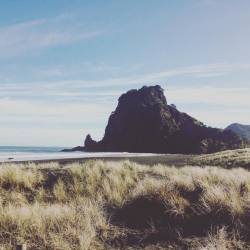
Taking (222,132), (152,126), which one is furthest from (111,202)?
(152,126)

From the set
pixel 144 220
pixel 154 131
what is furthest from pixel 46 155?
pixel 154 131

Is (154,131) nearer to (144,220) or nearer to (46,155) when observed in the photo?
(46,155)

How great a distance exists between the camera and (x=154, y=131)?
345 ft

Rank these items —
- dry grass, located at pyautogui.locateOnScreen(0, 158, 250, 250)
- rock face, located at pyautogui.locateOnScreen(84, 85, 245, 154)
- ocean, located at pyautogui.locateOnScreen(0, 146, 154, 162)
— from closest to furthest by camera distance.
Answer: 1. dry grass, located at pyautogui.locateOnScreen(0, 158, 250, 250)
2. ocean, located at pyautogui.locateOnScreen(0, 146, 154, 162)
3. rock face, located at pyautogui.locateOnScreen(84, 85, 245, 154)

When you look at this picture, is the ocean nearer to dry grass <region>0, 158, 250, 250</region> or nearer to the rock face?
the rock face

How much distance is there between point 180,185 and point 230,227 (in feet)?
10.1

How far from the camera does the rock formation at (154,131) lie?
9531cm

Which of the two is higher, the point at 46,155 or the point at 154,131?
the point at 154,131

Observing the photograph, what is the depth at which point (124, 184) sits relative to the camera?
1500 centimetres

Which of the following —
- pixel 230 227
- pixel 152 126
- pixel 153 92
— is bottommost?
pixel 230 227

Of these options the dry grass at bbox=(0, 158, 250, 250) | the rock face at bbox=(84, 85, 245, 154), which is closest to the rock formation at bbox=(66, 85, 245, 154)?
the rock face at bbox=(84, 85, 245, 154)

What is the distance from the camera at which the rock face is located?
95.3m

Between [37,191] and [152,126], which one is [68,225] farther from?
[152,126]

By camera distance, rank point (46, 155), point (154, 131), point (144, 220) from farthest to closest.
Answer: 1. point (154, 131)
2. point (46, 155)
3. point (144, 220)
